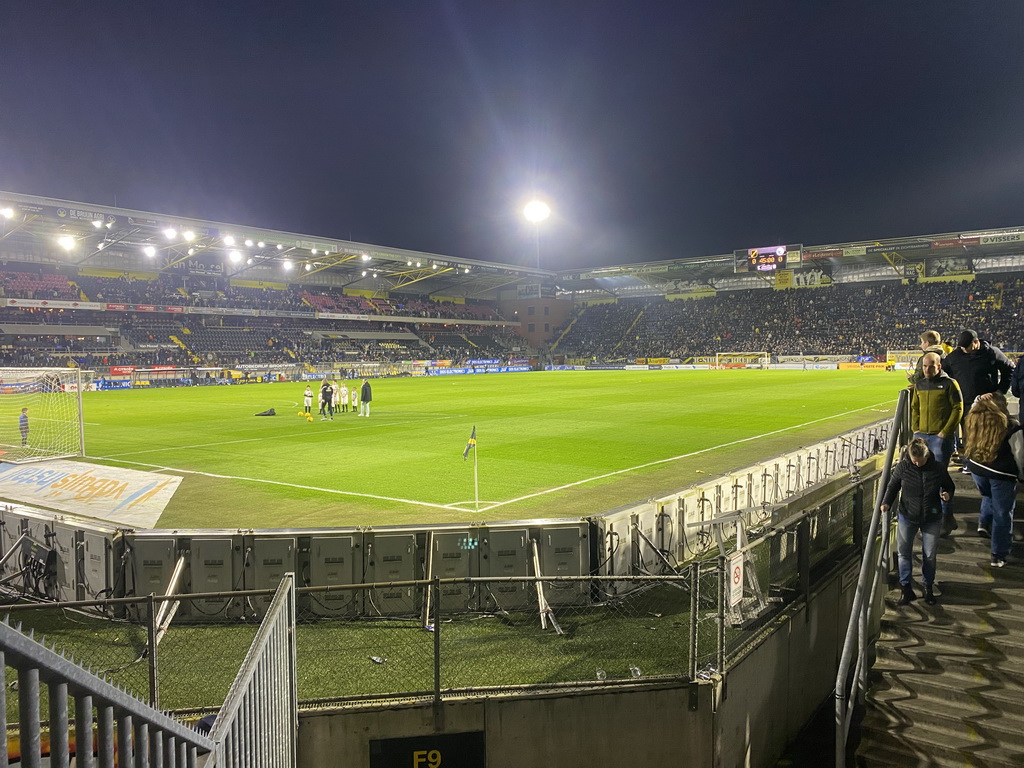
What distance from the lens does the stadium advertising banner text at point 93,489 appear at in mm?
12750

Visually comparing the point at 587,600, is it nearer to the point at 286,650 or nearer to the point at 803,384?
the point at 286,650

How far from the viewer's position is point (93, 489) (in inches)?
573

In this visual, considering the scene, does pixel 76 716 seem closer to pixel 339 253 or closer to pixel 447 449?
pixel 447 449

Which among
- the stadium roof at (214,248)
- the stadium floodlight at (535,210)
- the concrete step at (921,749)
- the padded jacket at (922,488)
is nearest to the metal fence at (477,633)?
the padded jacket at (922,488)

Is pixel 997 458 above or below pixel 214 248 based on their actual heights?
below

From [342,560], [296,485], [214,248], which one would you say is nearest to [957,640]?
[342,560]

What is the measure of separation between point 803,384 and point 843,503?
132ft

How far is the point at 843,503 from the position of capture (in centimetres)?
970

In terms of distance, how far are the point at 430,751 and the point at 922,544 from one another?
19.3 ft

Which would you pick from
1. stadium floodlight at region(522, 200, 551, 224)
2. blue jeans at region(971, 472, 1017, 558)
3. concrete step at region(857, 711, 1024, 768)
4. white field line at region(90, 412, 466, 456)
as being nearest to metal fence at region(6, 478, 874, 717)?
concrete step at region(857, 711, 1024, 768)

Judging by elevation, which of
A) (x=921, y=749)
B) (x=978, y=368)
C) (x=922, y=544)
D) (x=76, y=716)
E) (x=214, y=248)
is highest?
(x=214, y=248)

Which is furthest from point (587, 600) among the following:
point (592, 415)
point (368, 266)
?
point (368, 266)

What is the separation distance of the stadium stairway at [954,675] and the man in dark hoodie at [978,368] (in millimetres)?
1983

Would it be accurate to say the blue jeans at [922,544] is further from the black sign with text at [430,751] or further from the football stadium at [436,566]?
the black sign with text at [430,751]
